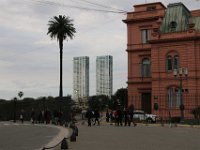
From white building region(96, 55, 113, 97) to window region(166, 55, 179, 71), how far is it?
5038cm

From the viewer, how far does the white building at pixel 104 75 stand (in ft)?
355

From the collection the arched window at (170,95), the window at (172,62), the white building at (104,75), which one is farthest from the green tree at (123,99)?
the window at (172,62)

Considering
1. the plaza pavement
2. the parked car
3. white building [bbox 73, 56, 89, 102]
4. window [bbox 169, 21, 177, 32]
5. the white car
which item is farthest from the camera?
white building [bbox 73, 56, 89, 102]

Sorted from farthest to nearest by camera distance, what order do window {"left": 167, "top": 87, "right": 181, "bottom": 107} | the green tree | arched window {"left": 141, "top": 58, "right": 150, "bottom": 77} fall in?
1. the green tree
2. arched window {"left": 141, "top": 58, "right": 150, "bottom": 77}
3. window {"left": 167, "top": 87, "right": 181, "bottom": 107}

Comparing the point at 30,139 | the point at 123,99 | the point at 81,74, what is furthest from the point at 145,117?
the point at 81,74

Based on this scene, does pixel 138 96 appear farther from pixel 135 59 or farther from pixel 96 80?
pixel 96 80

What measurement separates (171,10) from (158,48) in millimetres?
7169

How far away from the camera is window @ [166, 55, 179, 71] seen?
5626 cm

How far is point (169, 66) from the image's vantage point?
56.8 meters

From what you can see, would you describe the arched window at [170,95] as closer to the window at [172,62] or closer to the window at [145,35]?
the window at [172,62]

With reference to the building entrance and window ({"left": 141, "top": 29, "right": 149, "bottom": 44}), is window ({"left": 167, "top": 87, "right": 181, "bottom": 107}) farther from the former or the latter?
window ({"left": 141, "top": 29, "right": 149, "bottom": 44})

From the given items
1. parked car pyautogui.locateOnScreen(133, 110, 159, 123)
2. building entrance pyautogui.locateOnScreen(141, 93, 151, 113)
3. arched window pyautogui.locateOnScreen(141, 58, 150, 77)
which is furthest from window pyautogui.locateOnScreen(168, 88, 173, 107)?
parked car pyautogui.locateOnScreen(133, 110, 159, 123)

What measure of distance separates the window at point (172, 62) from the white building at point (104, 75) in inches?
1983

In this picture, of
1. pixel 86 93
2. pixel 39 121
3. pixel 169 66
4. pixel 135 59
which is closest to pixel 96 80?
pixel 86 93
